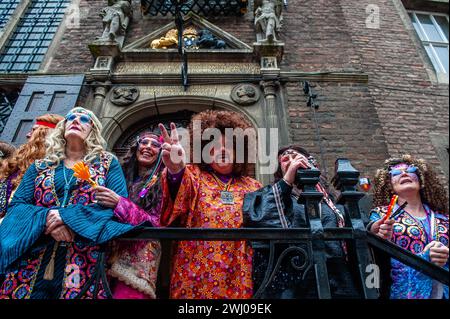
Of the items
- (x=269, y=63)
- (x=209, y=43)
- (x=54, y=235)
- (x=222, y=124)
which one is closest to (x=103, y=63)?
(x=209, y=43)

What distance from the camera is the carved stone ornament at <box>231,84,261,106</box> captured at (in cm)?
511

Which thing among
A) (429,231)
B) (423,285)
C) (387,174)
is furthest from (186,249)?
(387,174)

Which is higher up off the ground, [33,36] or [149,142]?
[33,36]

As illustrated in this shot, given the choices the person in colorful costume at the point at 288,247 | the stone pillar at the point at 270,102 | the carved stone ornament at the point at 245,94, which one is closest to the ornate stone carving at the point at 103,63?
the carved stone ornament at the point at 245,94

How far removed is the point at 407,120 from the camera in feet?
17.5

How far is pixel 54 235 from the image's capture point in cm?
171

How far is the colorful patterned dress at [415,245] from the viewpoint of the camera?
185 cm

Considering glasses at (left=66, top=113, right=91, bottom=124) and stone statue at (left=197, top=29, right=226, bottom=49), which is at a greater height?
stone statue at (left=197, top=29, right=226, bottom=49)

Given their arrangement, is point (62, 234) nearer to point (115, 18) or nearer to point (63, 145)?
point (63, 145)

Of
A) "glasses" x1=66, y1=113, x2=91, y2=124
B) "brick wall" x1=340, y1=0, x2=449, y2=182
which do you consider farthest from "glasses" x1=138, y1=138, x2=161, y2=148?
"brick wall" x1=340, y1=0, x2=449, y2=182

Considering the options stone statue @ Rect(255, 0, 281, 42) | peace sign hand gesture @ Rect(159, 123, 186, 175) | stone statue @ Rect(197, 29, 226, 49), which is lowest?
peace sign hand gesture @ Rect(159, 123, 186, 175)

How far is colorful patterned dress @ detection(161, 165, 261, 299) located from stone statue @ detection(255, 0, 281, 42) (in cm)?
430

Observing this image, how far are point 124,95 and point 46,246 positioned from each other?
148 inches

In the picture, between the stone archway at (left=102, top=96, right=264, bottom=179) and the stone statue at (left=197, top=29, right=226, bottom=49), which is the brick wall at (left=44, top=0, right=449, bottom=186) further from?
the stone archway at (left=102, top=96, right=264, bottom=179)
